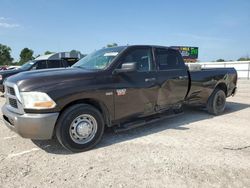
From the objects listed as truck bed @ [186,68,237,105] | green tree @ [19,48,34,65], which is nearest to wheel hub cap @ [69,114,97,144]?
truck bed @ [186,68,237,105]

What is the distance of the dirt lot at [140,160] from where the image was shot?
327 centimetres

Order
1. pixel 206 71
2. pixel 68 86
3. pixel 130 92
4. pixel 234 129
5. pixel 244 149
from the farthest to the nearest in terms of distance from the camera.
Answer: pixel 206 71, pixel 234 129, pixel 130 92, pixel 244 149, pixel 68 86

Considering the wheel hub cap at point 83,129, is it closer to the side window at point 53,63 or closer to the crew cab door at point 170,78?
the crew cab door at point 170,78

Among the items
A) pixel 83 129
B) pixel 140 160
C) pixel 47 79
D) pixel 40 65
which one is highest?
pixel 40 65

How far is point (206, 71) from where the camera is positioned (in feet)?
22.1

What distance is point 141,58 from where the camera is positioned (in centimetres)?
527

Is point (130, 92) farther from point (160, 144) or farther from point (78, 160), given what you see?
point (78, 160)

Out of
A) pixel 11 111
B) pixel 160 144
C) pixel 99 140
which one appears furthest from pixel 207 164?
pixel 11 111

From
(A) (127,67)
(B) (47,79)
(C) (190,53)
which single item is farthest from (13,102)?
(C) (190,53)

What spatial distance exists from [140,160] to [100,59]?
2255mm

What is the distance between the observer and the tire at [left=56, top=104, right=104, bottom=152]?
13.3 ft

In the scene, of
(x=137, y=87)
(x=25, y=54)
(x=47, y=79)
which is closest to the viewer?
(x=47, y=79)

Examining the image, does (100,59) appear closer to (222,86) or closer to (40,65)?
(222,86)

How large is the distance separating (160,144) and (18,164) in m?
2.40
